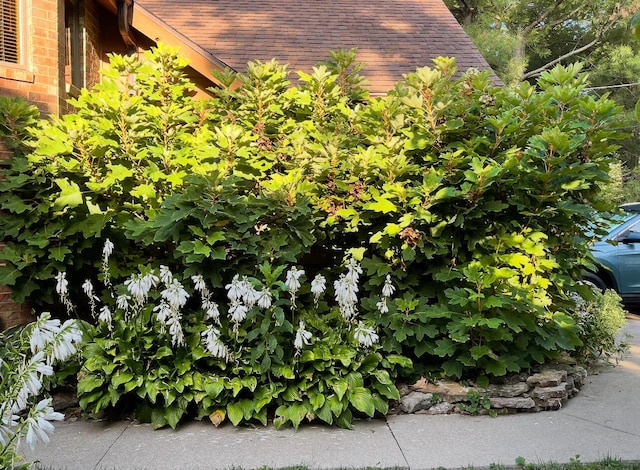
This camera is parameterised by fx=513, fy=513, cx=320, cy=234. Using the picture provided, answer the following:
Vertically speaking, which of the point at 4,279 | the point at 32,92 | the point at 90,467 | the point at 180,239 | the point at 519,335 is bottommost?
the point at 90,467

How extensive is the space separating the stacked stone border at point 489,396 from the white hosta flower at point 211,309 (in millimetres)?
1796

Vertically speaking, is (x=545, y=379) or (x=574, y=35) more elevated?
(x=574, y=35)

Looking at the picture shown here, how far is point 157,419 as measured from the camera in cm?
420

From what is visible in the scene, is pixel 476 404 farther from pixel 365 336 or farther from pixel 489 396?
pixel 365 336

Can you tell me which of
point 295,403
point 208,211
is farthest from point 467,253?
point 208,211

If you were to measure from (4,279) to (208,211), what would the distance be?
220 centimetres

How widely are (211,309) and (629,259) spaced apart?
7.16 metres

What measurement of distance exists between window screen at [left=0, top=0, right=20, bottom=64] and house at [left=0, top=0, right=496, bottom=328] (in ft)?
0.03

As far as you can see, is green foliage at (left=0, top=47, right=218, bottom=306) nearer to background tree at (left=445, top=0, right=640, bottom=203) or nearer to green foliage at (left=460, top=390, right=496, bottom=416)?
green foliage at (left=460, top=390, right=496, bottom=416)

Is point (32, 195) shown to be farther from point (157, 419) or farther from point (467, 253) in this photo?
point (467, 253)

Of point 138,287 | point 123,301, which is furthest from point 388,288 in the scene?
point 123,301

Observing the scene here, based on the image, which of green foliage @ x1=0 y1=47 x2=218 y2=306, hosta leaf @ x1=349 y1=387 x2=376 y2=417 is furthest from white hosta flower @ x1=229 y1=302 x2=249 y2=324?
green foliage @ x1=0 y1=47 x2=218 y2=306

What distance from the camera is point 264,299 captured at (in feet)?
13.9

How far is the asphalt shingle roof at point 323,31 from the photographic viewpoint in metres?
9.30
